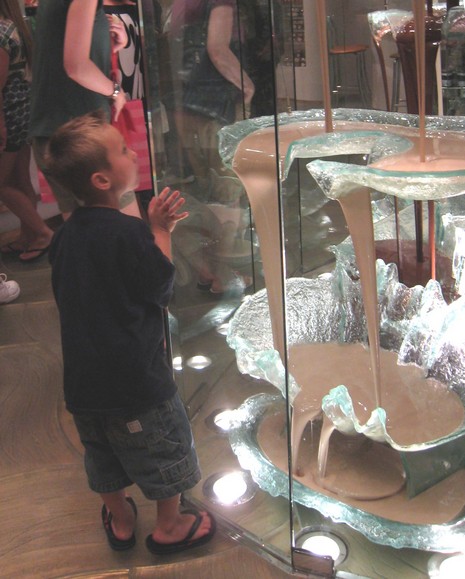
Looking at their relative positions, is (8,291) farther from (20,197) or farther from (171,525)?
(171,525)

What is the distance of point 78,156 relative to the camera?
3.61 ft

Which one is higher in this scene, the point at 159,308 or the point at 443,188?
the point at 443,188

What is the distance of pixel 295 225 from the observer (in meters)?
2.03

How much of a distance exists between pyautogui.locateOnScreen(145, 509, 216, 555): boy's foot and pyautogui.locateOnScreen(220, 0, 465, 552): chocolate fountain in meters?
0.12

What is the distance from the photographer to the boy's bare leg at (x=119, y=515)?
1.27m

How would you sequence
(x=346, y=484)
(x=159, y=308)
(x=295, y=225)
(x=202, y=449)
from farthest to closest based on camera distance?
(x=295, y=225) < (x=202, y=449) < (x=346, y=484) < (x=159, y=308)

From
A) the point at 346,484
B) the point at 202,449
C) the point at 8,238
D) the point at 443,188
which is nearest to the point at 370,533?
the point at 346,484

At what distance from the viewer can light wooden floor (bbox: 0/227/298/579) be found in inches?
48.2

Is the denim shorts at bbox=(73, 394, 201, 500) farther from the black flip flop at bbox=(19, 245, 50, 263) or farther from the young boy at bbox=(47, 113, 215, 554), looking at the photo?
the black flip flop at bbox=(19, 245, 50, 263)

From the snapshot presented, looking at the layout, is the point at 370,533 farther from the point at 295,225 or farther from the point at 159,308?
the point at 295,225

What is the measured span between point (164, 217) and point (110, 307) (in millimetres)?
178

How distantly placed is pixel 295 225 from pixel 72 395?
1023 millimetres

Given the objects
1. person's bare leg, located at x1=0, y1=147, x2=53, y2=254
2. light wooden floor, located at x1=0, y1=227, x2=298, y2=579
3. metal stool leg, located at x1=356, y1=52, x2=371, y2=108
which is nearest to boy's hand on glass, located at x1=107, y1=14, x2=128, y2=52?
metal stool leg, located at x1=356, y1=52, x2=371, y2=108

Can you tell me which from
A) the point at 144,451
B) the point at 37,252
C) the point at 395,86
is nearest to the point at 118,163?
the point at 144,451
